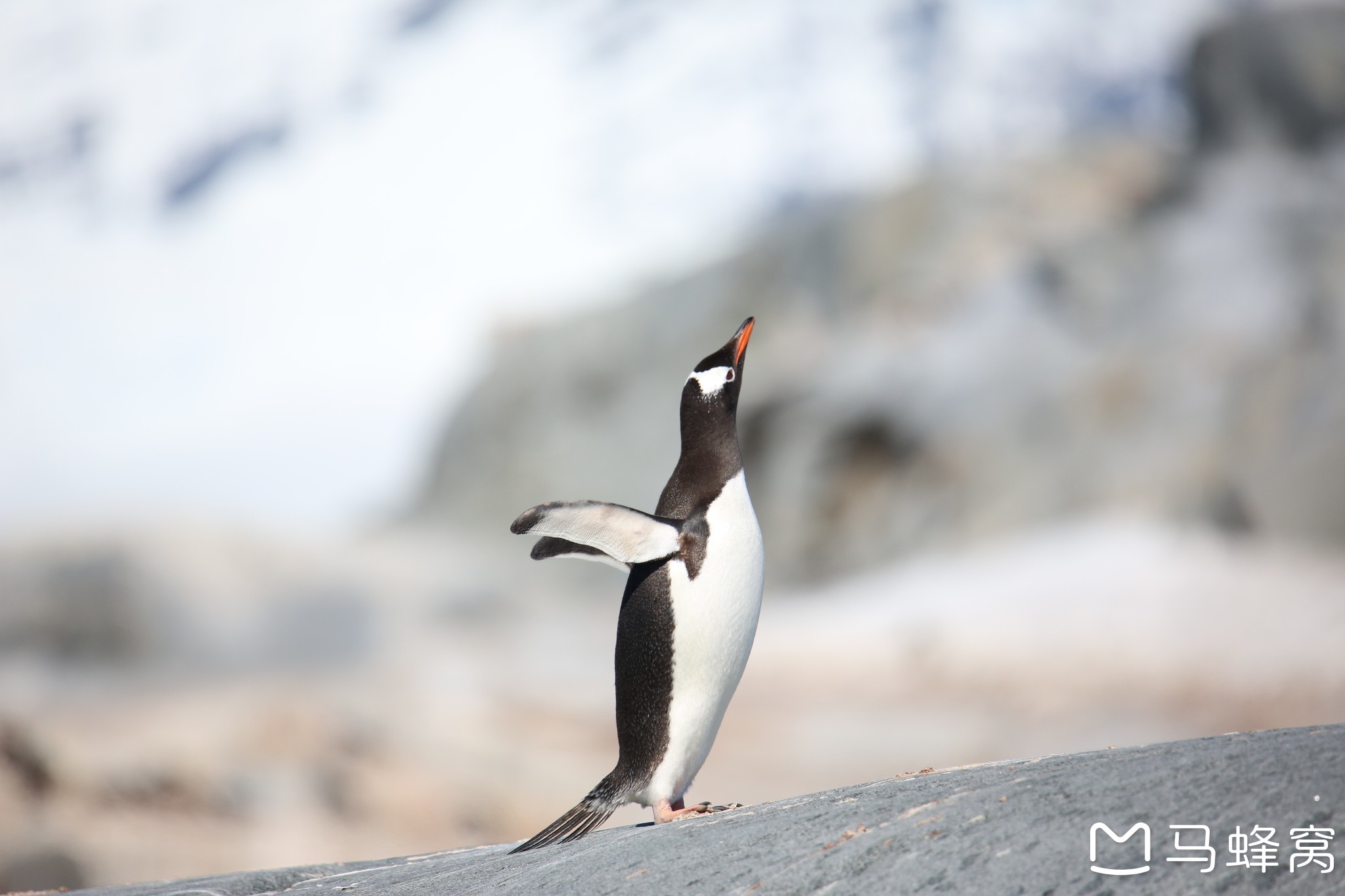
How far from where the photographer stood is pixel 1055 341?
989 cm

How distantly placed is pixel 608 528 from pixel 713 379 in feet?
1.40

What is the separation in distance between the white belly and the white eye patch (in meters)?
0.27

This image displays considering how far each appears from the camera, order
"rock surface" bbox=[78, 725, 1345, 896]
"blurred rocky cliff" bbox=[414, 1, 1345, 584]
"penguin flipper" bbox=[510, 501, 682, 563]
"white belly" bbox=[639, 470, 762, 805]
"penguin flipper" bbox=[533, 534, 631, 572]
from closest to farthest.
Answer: "rock surface" bbox=[78, 725, 1345, 896] < "penguin flipper" bbox=[510, 501, 682, 563] < "white belly" bbox=[639, 470, 762, 805] < "penguin flipper" bbox=[533, 534, 631, 572] < "blurred rocky cliff" bbox=[414, 1, 1345, 584]

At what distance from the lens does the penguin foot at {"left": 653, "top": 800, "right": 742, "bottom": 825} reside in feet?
6.89

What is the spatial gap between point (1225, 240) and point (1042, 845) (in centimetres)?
925

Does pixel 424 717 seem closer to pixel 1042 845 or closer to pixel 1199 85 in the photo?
pixel 1042 845

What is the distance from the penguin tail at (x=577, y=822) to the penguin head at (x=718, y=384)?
75cm

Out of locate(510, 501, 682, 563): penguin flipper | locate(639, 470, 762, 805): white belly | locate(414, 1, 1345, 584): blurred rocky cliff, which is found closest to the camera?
locate(510, 501, 682, 563): penguin flipper

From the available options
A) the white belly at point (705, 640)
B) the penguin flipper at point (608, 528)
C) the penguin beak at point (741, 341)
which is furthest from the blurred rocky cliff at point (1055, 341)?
the penguin flipper at point (608, 528)

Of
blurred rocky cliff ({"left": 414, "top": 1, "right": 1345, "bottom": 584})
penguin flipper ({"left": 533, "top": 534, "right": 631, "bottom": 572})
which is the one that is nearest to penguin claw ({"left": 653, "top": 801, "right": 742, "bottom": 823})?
penguin flipper ({"left": 533, "top": 534, "right": 631, "bottom": 572})

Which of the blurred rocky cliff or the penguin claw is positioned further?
the blurred rocky cliff

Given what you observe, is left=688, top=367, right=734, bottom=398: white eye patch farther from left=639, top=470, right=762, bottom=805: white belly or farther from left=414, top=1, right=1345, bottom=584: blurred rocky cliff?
left=414, top=1, right=1345, bottom=584: blurred rocky cliff

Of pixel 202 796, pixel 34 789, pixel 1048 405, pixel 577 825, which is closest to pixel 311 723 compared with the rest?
pixel 202 796

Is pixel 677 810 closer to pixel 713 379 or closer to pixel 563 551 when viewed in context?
pixel 563 551
